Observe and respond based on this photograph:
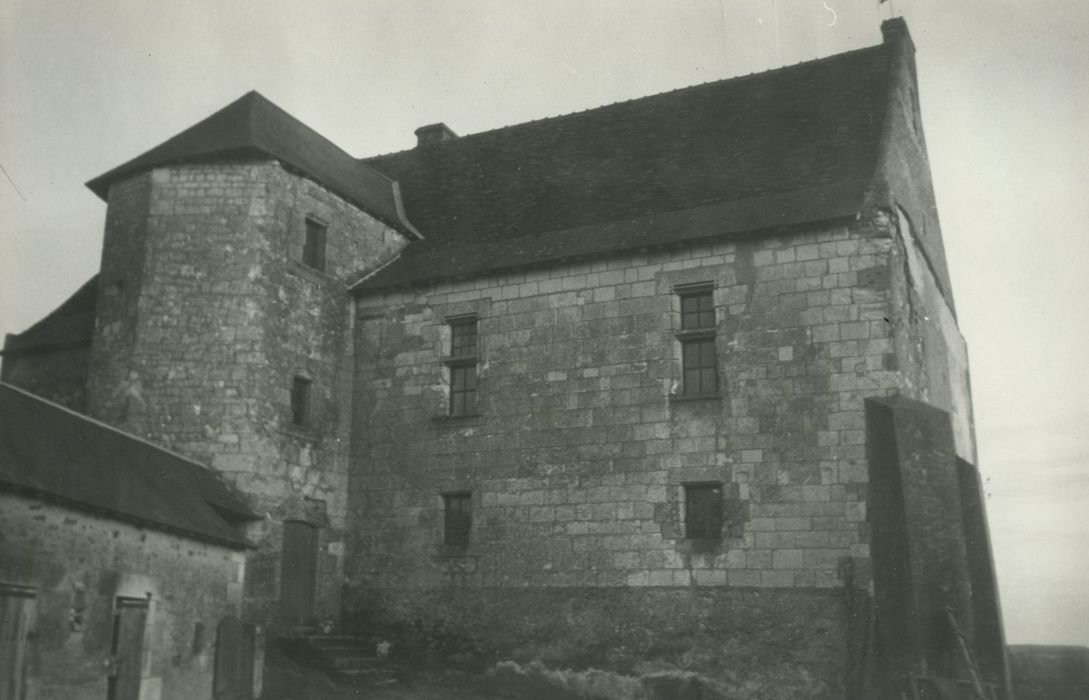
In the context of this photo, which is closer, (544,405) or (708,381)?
(708,381)

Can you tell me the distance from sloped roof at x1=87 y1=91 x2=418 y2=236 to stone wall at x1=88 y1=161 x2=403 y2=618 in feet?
0.80

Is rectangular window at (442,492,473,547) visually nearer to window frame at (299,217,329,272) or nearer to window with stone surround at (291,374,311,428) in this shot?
window with stone surround at (291,374,311,428)

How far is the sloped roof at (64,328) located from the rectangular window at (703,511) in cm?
1091

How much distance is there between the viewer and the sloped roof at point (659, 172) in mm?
16672

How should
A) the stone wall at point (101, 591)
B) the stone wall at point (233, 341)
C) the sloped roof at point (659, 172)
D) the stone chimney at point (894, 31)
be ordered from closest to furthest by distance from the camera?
the stone wall at point (101, 591)
the stone wall at point (233, 341)
the sloped roof at point (659, 172)
the stone chimney at point (894, 31)

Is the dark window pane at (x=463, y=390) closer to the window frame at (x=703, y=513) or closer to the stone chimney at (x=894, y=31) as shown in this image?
the window frame at (x=703, y=513)

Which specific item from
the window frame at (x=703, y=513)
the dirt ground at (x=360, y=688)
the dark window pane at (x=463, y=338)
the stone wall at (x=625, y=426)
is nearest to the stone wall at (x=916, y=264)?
the stone wall at (x=625, y=426)

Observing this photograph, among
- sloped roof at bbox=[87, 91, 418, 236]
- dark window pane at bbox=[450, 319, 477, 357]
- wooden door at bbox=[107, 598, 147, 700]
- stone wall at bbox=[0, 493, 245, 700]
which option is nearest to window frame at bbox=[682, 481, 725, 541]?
dark window pane at bbox=[450, 319, 477, 357]

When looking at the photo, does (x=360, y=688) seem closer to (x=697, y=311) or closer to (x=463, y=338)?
(x=463, y=338)

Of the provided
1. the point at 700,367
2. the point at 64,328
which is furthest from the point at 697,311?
the point at 64,328

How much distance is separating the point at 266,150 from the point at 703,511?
9427mm

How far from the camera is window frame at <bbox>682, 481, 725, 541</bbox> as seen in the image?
15367 millimetres

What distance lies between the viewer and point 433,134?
2419cm

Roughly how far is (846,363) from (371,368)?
27.8ft
